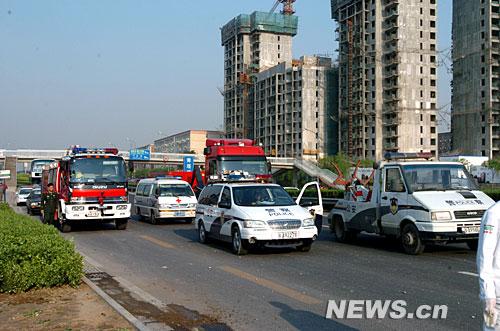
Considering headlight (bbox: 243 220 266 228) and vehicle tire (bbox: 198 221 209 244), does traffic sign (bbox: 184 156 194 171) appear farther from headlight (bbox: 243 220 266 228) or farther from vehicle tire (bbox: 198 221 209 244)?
headlight (bbox: 243 220 266 228)

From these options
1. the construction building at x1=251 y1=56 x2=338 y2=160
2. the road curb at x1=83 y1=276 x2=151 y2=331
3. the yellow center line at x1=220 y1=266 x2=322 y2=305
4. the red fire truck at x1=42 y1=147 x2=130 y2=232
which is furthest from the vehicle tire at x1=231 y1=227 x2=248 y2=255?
the construction building at x1=251 y1=56 x2=338 y2=160

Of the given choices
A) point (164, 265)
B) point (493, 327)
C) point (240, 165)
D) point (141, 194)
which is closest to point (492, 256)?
point (493, 327)

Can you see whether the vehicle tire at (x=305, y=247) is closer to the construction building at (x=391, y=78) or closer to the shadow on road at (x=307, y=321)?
the shadow on road at (x=307, y=321)

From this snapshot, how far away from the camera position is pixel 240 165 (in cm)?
→ 2353

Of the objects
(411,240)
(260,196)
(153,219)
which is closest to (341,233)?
(260,196)

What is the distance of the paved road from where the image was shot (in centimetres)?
764

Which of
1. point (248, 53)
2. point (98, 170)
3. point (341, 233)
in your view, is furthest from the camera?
point (248, 53)

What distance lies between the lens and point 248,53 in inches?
6235

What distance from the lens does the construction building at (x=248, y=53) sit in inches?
6033

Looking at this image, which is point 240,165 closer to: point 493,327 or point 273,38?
point 493,327

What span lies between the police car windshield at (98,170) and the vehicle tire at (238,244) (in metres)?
8.03

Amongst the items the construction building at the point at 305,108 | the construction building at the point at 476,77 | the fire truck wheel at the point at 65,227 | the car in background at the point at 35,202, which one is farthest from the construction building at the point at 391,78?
the fire truck wheel at the point at 65,227

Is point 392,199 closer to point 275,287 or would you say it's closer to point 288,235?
point 288,235

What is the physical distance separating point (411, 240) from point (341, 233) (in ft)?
11.1
